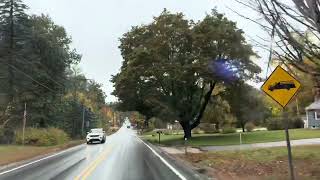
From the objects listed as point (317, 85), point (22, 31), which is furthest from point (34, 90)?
point (317, 85)

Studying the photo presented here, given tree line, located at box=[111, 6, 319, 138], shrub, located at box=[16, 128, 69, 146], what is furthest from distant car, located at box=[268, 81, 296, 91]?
shrub, located at box=[16, 128, 69, 146]

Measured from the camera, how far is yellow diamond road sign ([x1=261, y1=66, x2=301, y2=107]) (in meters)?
14.5

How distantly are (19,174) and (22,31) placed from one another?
4861cm

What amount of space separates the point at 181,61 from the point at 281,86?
37848mm

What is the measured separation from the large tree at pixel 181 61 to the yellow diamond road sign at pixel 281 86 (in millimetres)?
34962

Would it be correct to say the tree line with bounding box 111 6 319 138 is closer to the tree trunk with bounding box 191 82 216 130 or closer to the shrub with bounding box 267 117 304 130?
the tree trunk with bounding box 191 82 216 130

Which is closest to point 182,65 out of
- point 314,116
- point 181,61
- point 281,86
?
point 181,61

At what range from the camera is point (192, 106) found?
56594 mm

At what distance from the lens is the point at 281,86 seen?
14641 millimetres

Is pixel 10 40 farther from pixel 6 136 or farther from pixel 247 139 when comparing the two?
pixel 247 139

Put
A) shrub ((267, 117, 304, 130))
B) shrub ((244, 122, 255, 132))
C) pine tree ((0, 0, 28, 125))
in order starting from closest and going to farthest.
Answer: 1. pine tree ((0, 0, 28, 125))
2. shrub ((267, 117, 304, 130))
3. shrub ((244, 122, 255, 132))

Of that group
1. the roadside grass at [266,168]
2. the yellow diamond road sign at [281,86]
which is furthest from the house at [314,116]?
the yellow diamond road sign at [281,86]

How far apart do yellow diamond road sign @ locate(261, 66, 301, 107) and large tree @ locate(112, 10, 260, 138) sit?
34962 millimetres

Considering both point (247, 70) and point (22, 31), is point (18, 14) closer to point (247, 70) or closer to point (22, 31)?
point (22, 31)
